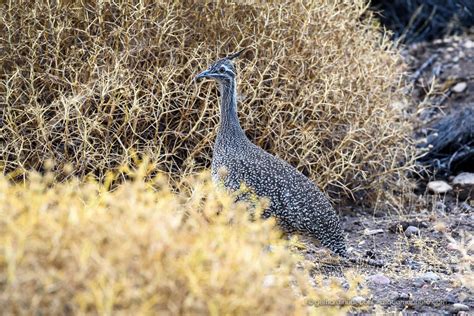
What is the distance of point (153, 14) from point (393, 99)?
226 cm

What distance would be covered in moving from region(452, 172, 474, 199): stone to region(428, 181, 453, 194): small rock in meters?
0.07

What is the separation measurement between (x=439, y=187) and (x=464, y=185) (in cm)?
21

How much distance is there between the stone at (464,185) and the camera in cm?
734

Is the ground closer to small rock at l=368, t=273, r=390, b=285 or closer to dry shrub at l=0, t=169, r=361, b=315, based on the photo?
small rock at l=368, t=273, r=390, b=285

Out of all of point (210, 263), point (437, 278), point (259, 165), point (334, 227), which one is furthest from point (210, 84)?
point (210, 263)

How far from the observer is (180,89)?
20.6 ft

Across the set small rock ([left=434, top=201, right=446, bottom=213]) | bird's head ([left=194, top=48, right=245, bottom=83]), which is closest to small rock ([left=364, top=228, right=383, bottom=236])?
small rock ([left=434, top=201, right=446, bottom=213])

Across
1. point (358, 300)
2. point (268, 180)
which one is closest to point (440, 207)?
point (268, 180)

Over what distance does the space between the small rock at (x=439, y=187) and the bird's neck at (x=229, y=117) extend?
249 centimetres

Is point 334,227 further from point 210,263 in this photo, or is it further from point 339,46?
point 210,263

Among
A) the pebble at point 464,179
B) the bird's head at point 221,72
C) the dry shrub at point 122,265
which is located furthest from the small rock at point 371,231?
the dry shrub at point 122,265

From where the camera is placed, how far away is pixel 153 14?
6.30 m

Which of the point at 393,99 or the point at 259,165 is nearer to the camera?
the point at 259,165

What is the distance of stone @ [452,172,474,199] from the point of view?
7.34m
